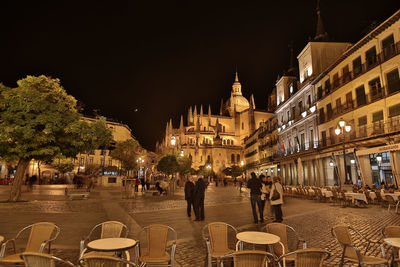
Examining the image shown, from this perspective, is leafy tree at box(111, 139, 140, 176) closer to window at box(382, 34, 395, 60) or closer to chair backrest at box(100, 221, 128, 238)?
window at box(382, 34, 395, 60)

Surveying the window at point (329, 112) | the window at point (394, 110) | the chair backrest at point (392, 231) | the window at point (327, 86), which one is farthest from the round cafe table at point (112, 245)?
the window at point (327, 86)

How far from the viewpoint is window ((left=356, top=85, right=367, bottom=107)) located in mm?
20359

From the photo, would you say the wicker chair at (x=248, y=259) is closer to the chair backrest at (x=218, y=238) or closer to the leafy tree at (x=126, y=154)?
the chair backrest at (x=218, y=238)

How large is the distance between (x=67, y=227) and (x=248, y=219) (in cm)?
597

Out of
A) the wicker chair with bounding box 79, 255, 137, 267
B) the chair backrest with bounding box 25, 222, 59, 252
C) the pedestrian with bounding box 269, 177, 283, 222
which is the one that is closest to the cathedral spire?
the pedestrian with bounding box 269, 177, 283, 222

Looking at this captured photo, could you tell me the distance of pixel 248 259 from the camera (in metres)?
2.61

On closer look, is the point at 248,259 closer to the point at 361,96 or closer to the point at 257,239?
the point at 257,239

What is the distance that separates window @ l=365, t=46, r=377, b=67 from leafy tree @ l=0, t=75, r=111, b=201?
67.5ft

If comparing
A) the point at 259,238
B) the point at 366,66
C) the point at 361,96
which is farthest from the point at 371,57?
the point at 259,238

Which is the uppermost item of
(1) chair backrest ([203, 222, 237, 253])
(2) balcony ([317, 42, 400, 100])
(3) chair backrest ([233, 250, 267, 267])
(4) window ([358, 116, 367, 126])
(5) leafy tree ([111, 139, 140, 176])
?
(2) balcony ([317, 42, 400, 100])

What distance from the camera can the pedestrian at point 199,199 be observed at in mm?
9055

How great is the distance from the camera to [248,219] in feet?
30.5

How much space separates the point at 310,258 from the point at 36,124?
45.2ft

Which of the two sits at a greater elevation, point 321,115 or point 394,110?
point 321,115
